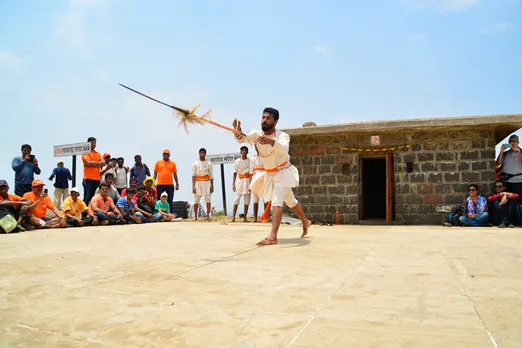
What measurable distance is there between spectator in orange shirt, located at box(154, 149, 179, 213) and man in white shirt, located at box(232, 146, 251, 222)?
167cm

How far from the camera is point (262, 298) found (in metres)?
2.55

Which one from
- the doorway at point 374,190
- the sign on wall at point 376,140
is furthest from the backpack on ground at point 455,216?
the doorway at point 374,190

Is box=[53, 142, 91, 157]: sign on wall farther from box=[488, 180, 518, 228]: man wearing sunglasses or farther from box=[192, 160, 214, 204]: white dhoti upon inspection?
box=[488, 180, 518, 228]: man wearing sunglasses

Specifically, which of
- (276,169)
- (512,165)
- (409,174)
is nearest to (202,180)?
(409,174)

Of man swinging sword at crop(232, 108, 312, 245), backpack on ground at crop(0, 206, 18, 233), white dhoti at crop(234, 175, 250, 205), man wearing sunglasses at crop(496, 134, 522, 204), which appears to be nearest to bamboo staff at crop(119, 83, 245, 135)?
man swinging sword at crop(232, 108, 312, 245)

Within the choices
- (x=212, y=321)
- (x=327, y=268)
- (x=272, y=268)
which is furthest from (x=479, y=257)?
(x=212, y=321)

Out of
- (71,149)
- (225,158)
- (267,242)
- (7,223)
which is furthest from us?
(225,158)

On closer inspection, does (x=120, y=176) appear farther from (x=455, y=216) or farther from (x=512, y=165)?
(x=512, y=165)

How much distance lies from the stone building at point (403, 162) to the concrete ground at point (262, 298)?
603 centimetres

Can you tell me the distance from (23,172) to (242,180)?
4.85 m

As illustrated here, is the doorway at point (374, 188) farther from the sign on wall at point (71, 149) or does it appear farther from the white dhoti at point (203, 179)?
the sign on wall at point (71, 149)

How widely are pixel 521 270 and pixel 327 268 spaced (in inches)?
59.7

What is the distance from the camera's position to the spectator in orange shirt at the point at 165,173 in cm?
1114

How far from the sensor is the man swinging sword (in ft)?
17.3
